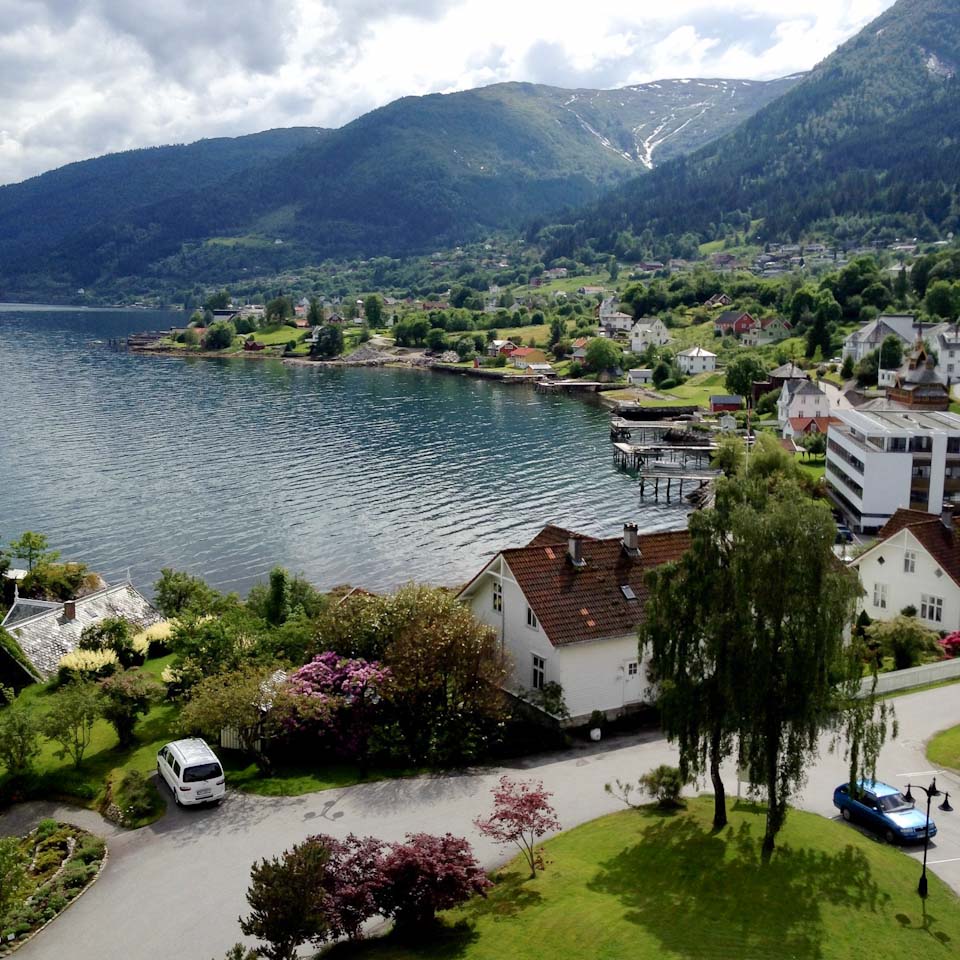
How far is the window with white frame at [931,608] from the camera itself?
1638 inches

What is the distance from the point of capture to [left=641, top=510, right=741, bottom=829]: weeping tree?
21391mm

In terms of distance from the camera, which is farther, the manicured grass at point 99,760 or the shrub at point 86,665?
the shrub at point 86,665

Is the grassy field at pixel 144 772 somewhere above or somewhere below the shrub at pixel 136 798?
below

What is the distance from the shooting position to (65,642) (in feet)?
125

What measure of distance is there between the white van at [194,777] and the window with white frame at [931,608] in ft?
100

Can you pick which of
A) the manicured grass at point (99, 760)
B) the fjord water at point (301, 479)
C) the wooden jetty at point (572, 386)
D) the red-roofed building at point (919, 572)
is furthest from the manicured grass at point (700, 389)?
the manicured grass at point (99, 760)

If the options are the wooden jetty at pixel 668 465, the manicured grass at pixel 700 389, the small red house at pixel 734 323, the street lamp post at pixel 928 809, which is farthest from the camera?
the small red house at pixel 734 323

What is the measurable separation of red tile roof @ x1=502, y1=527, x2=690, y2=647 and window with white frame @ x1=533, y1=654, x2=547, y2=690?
1352 millimetres

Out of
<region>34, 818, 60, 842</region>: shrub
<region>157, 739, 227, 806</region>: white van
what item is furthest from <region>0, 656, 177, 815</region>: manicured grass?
<region>157, 739, 227, 806</region>: white van

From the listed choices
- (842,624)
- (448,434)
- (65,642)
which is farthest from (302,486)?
(842,624)

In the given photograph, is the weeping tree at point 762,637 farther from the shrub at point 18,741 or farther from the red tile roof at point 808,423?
the red tile roof at point 808,423

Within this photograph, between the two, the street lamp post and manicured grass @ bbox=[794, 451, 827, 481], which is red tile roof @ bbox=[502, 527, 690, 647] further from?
manicured grass @ bbox=[794, 451, 827, 481]

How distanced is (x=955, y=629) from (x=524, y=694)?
20531 millimetres

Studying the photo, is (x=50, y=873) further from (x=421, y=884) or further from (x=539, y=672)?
(x=539, y=672)
